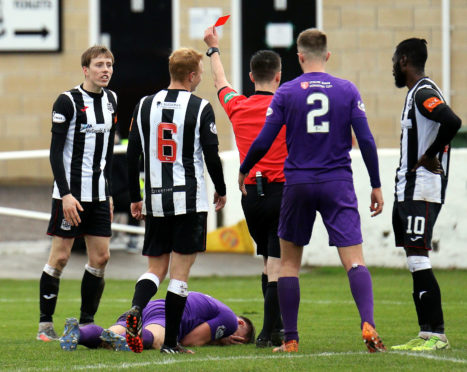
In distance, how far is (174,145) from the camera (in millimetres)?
7645

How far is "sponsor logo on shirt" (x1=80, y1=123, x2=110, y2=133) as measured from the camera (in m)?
8.63

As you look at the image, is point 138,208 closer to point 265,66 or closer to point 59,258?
point 59,258

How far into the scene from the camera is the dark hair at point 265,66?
323 inches

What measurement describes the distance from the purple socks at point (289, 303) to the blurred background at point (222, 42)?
1385cm

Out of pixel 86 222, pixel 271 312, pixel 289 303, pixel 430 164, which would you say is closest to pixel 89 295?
pixel 86 222

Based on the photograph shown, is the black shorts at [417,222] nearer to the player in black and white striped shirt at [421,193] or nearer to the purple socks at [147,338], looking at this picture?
the player in black and white striped shirt at [421,193]

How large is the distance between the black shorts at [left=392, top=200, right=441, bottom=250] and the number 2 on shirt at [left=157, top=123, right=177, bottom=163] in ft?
5.23

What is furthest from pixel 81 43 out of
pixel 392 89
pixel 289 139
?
pixel 289 139

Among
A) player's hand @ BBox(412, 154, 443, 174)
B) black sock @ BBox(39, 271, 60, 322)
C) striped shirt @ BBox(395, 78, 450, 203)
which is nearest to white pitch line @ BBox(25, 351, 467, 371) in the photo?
striped shirt @ BBox(395, 78, 450, 203)

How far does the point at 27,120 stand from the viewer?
21516 mm

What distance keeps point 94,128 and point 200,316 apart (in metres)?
1.65

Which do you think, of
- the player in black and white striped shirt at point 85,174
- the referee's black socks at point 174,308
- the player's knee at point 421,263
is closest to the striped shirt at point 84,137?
the player in black and white striped shirt at point 85,174

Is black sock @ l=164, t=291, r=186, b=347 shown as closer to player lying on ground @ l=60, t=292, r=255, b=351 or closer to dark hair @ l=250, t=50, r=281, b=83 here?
player lying on ground @ l=60, t=292, r=255, b=351

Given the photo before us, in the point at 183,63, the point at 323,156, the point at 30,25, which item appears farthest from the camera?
the point at 30,25
